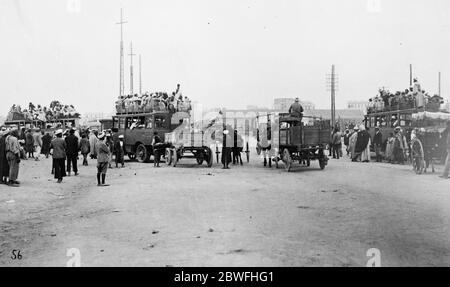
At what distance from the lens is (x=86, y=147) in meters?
18.6

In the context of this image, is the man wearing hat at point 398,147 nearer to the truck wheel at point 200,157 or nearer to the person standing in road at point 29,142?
the truck wheel at point 200,157

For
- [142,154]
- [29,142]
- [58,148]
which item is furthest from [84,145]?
[29,142]

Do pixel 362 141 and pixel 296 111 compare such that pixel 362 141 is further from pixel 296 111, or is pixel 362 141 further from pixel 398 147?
pixel 296 111

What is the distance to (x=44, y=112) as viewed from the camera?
3241cm

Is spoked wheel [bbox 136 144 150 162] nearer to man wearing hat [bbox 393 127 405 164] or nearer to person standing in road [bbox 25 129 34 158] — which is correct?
person standing in road [bbox 25 129 34 158]

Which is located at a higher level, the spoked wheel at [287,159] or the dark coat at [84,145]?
the dark coat at [84,145]

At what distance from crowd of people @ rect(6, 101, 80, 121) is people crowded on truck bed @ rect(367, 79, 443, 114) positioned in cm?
2105

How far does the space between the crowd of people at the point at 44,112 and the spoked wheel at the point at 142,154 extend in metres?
13.6

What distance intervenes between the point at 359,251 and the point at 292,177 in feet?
26.0

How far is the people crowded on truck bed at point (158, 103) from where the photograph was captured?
20297 millimetres

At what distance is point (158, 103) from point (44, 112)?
16.0m

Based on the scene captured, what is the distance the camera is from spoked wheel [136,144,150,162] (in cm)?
1955

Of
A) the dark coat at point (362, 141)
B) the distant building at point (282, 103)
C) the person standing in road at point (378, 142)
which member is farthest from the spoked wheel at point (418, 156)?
the distant building at point (282, 103)
